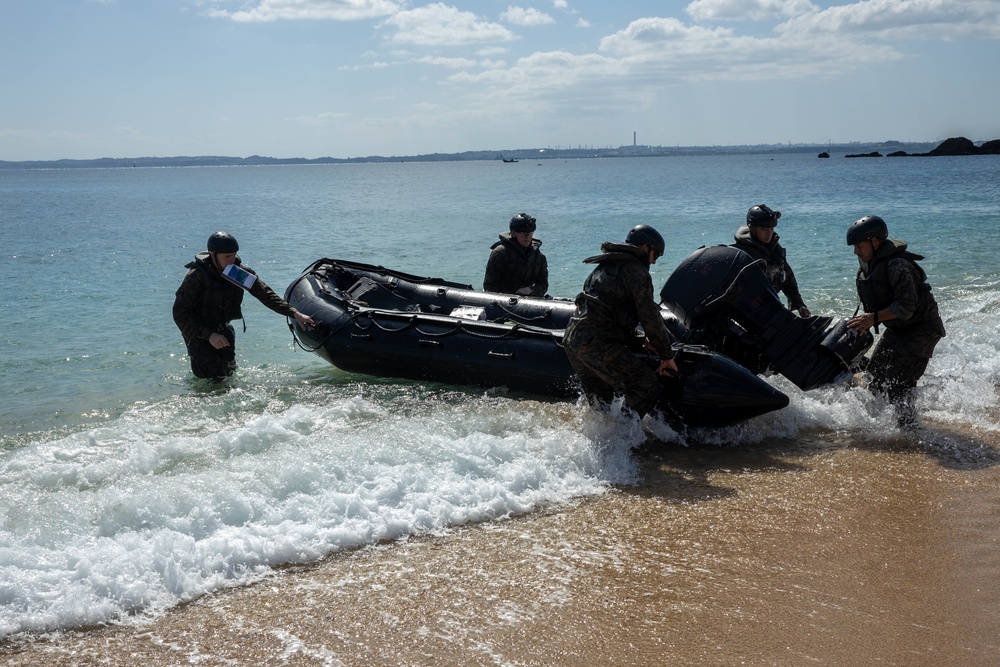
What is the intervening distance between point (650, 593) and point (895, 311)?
2553 millimetres

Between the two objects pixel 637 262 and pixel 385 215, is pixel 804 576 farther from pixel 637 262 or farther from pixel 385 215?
pixel 385 215

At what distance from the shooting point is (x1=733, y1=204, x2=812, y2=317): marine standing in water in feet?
20.0

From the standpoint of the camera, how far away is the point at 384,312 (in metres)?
7.18

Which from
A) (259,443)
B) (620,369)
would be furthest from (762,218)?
(259,443)

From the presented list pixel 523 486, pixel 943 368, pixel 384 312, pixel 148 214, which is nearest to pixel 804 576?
pixel 523 486

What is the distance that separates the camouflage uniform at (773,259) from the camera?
20.2 feet

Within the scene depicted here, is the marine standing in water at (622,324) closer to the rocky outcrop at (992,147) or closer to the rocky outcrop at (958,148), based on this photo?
the rocky outcrop at (992,147)

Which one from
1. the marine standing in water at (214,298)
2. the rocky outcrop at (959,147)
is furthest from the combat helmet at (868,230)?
the rocky outcrop at (959,147)

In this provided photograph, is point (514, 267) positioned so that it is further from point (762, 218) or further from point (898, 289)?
point (898, 289)

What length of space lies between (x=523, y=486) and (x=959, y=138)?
3860 inches


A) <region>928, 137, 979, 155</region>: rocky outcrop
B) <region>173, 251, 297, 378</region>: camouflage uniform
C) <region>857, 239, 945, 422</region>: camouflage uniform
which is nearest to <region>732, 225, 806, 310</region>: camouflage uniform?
<region>857, 239, 945, 422</region>: camouflage uniform

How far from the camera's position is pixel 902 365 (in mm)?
5262

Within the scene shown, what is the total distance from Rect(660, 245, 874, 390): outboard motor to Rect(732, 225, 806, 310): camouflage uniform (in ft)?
2.05

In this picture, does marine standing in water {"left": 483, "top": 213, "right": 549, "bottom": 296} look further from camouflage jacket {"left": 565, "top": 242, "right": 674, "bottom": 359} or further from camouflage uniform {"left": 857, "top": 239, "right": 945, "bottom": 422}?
camouflage uniform {"left": 857, "top": 239, "right": 945, "bottom": 422}
